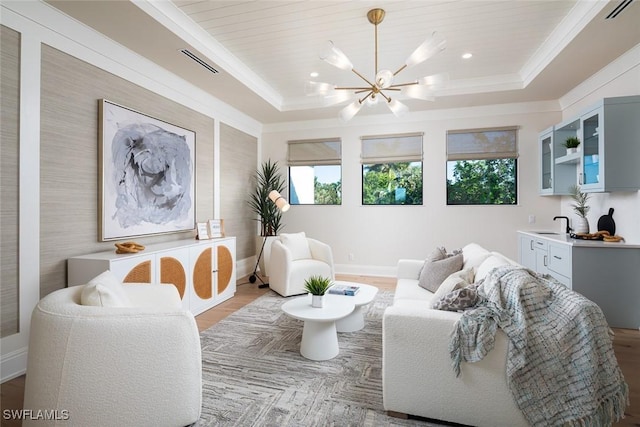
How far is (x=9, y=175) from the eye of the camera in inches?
82.7

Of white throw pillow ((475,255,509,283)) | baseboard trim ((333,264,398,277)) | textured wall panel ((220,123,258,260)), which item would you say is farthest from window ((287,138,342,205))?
white throw pillow ((475,255,509,283))

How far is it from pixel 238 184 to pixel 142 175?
6.31 feet

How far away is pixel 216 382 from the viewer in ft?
6.91

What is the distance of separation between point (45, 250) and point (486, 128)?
5.36 meters

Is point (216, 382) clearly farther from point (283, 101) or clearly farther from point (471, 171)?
point (471, 171)


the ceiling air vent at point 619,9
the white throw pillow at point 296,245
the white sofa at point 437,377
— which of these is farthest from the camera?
the white throw pillow at point 296,245

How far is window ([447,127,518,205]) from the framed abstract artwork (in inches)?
151

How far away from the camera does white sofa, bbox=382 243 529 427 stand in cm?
155

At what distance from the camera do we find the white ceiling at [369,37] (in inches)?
99.7

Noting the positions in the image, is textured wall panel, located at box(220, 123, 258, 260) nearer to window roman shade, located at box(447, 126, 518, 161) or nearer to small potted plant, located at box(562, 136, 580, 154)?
window roman shade, located at box(447, 126, 518, 161)

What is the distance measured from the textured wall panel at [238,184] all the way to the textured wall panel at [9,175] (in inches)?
99.7

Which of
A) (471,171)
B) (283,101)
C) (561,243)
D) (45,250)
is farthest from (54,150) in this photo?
(471,171)

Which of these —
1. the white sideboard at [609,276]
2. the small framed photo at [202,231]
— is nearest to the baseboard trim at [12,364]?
the small framed photo at [202,231]

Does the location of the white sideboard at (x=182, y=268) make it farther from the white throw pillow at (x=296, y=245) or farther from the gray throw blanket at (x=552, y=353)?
the gray throw blanket at (x=552, y=353)
